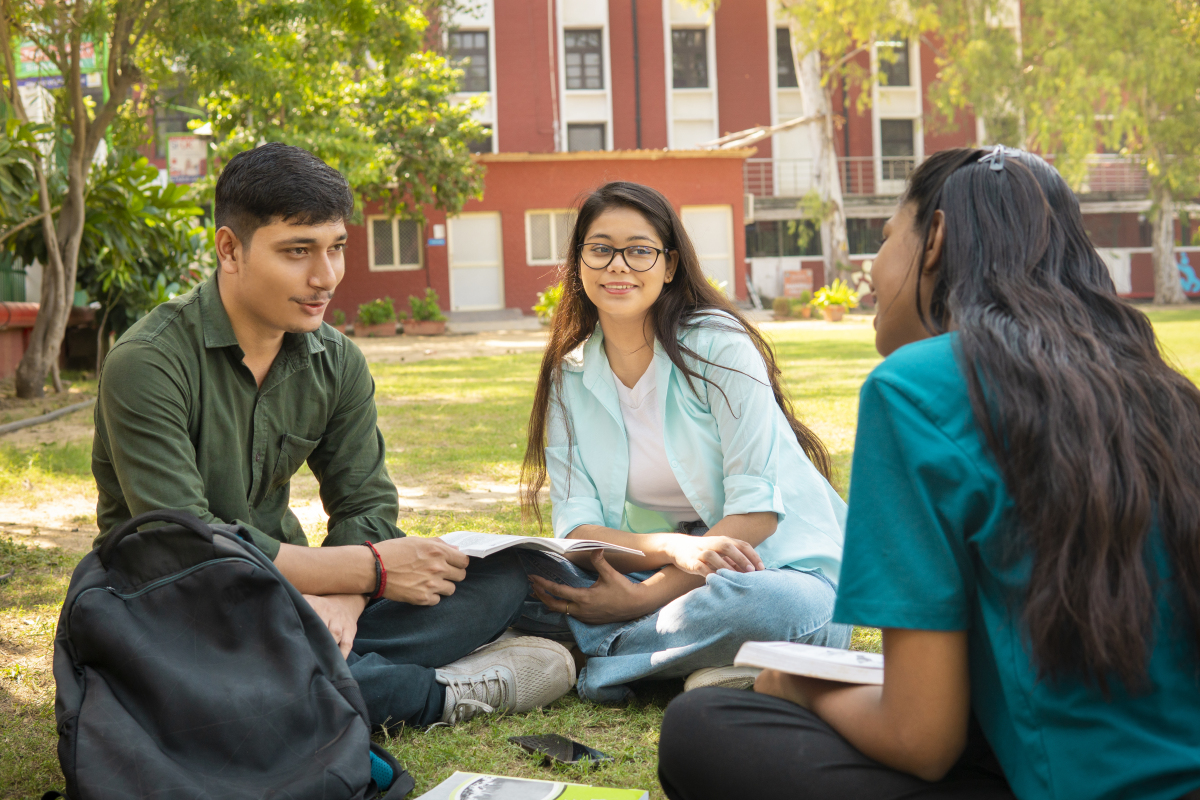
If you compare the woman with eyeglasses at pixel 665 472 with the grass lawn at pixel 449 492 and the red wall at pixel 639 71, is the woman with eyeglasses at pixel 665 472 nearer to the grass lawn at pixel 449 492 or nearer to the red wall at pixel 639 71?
the grass lawn at pixel 449 492

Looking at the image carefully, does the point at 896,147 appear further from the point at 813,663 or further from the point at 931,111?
the point at 813,663

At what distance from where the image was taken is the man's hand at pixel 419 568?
230 cm

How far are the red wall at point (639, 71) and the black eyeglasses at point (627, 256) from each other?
2623 cm

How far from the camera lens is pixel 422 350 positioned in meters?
16.2

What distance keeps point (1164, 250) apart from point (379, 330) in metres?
19.4

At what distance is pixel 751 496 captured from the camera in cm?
249

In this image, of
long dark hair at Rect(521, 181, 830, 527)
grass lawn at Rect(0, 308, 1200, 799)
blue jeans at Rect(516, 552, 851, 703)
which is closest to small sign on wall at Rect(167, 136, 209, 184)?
grass lawn at Rect(0, 308, 1200, 799)

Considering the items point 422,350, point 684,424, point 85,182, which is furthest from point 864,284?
point 684,424

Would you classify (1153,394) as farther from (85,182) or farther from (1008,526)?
(85,182)

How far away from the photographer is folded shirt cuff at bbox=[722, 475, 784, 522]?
2479mm

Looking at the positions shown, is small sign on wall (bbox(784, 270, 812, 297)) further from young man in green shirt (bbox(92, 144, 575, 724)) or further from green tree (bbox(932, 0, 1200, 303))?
young man in green shirt (bbox(92, 144, 575, 724))

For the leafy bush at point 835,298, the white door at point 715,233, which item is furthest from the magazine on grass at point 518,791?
the white door at point 715,233

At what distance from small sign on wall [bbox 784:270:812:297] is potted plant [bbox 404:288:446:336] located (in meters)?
9.75

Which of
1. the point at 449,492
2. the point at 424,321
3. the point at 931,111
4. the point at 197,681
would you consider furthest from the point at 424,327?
the point at 197,681
